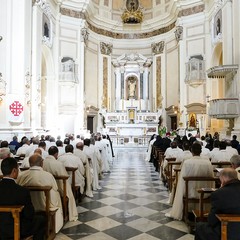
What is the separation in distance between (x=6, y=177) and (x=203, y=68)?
56.6 feet

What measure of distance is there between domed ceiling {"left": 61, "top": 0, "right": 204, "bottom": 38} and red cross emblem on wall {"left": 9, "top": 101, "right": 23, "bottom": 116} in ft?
37.7

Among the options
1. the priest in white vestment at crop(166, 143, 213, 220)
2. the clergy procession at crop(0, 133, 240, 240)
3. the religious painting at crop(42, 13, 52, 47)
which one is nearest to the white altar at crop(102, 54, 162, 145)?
the religious painting at crop(42, 13, 52, 47)

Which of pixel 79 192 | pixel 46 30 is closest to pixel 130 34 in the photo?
pixel 46 30

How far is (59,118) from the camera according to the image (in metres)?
19.4

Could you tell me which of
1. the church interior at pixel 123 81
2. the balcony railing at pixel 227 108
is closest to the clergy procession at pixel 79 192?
the church interior at pixel 123 81

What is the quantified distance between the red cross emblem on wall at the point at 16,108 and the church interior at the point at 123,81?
0.12ft

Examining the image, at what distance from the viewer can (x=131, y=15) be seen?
24000 millimetres

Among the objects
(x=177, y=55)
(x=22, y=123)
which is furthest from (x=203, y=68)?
(x=22, y=123)

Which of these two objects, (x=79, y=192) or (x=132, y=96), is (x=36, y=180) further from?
(x=132, y=96)

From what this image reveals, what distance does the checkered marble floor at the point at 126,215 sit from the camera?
440 cm

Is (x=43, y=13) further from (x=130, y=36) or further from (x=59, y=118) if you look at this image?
(x=130, y=36)

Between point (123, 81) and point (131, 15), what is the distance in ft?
16.3

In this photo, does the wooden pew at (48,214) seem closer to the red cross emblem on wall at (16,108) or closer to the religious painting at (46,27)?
the red cross emblem on wall at (16,108)

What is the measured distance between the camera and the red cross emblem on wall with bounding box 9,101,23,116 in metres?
11.4
